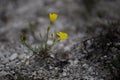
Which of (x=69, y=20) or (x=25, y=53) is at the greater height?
(x=69, y=20)

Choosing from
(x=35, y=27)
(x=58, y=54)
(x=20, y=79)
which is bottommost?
(x=20, y=79)

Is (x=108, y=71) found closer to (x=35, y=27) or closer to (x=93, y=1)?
(x=35, y=27)

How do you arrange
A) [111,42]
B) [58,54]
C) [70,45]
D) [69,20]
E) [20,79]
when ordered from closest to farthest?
[20,79], [111,42], [58,54], [70,45], [69,20]

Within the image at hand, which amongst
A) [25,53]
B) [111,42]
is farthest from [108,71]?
[25,53]

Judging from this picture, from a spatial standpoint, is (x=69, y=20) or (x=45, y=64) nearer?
(x=45, y=64)

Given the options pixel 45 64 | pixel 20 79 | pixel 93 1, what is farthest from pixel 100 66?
pixel 93 1

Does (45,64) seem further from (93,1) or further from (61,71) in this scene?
(93,1)

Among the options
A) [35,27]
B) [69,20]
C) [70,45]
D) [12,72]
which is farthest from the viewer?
[69,20]
